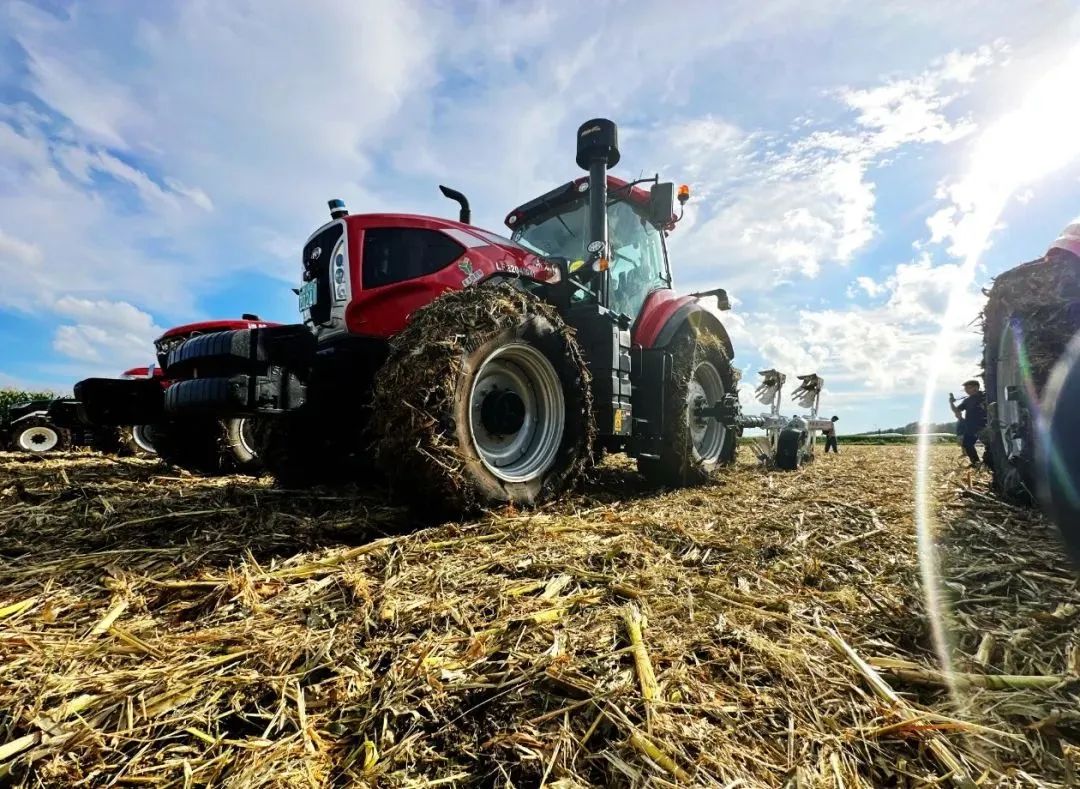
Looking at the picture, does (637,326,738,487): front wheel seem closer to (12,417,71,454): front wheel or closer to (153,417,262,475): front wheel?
(153,417,262,475): front wheel

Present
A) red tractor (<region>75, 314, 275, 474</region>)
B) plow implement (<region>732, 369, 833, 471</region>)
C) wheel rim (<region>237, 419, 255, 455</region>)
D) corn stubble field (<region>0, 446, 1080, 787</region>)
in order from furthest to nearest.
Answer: plow implement (<region>732, 369, 833, 471</region>)
wheel rim (<region>237, 419, 255, 455</region>)
red tractor (<region>75, 314, 275, 474</region>)
corn stubble field (<region>0, 446, 1080, 787</region>)

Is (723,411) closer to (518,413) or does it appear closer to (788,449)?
(788,449)

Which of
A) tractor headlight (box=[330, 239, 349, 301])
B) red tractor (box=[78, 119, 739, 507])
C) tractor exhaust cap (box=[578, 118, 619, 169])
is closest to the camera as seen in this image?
red tractor (box=[78, 119, 739, 507])

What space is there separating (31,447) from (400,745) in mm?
12373

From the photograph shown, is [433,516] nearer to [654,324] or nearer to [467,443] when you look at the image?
[467,443]

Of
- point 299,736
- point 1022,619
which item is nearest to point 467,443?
point 299,736

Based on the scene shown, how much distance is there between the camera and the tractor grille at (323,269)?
3887mm

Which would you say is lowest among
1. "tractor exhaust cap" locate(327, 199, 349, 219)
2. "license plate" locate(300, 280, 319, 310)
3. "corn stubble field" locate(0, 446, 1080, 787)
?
"corn stubble field" locate(0, 446, 1080, 787)

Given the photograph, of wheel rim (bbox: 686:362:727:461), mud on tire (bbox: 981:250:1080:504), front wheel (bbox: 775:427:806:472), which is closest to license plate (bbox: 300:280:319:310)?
wheel rim (bbox: 686:362:727:461)

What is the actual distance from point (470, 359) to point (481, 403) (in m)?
0.45

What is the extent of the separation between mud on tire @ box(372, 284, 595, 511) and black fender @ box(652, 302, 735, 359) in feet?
5.36

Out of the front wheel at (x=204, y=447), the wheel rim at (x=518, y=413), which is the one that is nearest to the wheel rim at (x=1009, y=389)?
the wheel rim at (x=518, y=413)

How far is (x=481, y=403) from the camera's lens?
11.2 ft

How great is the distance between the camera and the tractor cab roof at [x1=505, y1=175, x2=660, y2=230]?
5359 millimetres
